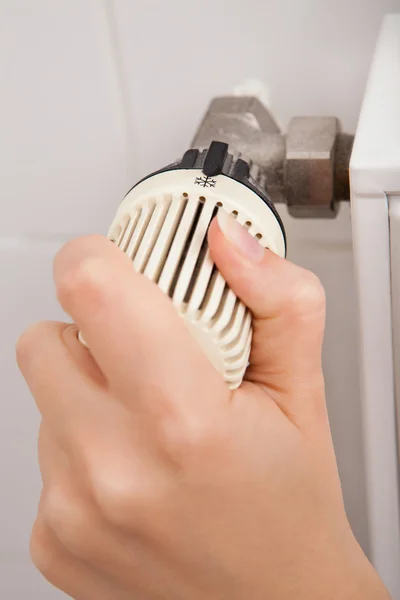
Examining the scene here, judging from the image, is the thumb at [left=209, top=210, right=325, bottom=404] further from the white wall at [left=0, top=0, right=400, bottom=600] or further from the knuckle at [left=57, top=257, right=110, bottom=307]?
the white wall at [left=0, top=0, right=400, bottom=600]

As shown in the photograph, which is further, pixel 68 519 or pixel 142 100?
pixel 142 100

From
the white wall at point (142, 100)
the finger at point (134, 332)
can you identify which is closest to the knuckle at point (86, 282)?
the finger at point (134, 332)

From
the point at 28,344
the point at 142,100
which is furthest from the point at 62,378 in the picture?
the point at 142,100

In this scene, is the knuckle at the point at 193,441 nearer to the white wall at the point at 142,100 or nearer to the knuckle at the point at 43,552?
the knuckle at the point at 43,552

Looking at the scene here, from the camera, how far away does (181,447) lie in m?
0.21

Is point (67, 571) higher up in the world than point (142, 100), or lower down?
lower down

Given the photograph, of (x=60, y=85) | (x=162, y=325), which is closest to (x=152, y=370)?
(x=162, y=325)

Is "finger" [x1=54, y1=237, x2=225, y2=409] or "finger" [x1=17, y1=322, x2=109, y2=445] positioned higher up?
"finger" [x1=54, y1=237, x2=225, y2=409]

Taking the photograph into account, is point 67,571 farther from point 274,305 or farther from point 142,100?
point 142,100

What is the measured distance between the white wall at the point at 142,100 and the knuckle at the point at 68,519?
21 cm

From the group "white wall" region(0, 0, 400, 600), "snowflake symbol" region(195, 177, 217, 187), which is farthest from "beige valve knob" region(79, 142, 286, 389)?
"white wall" region(0, 0, 400, 600)

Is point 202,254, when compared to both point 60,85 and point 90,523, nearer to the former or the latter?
point 90,523

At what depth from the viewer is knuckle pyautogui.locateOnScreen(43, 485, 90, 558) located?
229 millimetres

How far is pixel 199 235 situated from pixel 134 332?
0.05 meters
